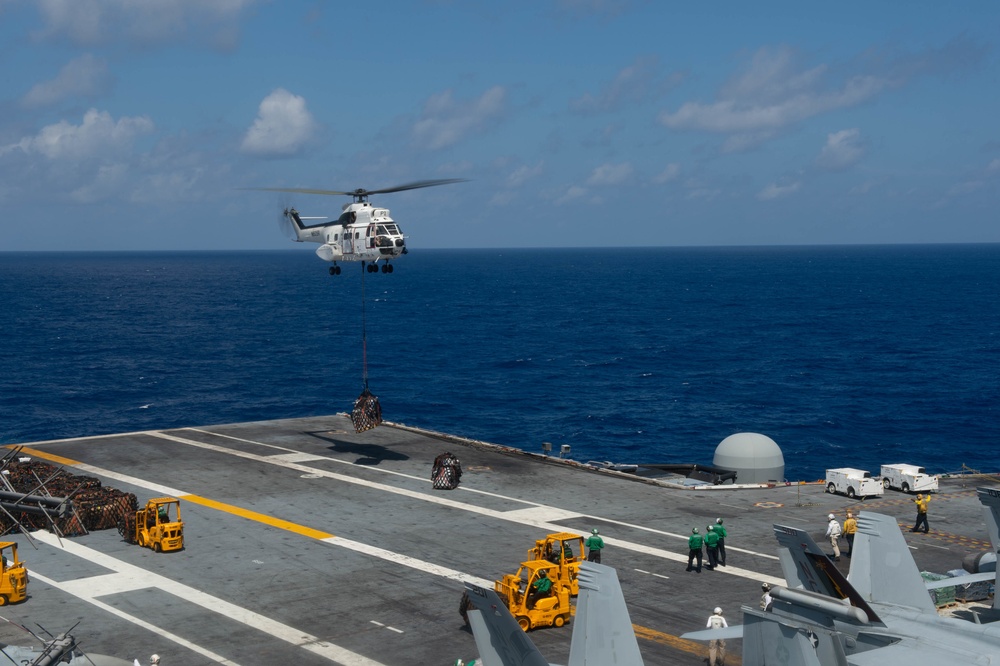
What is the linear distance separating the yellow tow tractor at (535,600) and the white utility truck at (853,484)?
1843cm

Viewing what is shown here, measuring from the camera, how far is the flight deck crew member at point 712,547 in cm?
3281

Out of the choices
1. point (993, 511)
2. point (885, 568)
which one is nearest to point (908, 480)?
point (993, 511)

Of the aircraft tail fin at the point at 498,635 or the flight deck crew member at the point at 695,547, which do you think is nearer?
the aircraft tail fin at the point at 498,635

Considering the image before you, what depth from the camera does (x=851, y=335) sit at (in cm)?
13050

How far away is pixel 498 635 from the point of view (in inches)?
650

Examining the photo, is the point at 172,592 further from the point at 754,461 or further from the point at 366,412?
the point at 754,461

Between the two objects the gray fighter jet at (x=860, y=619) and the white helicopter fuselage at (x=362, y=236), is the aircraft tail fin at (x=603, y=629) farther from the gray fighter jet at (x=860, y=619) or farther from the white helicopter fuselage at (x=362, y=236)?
the white helicopter fuselage at (x=362, y=236)

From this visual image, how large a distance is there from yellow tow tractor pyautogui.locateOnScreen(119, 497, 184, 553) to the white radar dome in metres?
25.8

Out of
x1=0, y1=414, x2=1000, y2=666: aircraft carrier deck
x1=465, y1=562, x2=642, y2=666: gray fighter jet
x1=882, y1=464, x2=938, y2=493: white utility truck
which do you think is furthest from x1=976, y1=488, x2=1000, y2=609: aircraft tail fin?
x1=882, y1=464, x2=938, y2=493: white utility truck

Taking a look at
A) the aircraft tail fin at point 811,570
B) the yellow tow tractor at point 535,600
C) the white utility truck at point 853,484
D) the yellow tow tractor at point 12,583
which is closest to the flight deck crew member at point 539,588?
the yellow tow tractor at point 535,600

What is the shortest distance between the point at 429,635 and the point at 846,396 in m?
69.7

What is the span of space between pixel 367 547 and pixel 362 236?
1870 centimetres

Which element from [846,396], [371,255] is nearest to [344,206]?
[371,255]

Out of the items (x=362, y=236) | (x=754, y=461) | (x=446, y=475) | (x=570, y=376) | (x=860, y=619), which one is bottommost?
(x=570, y=376)
